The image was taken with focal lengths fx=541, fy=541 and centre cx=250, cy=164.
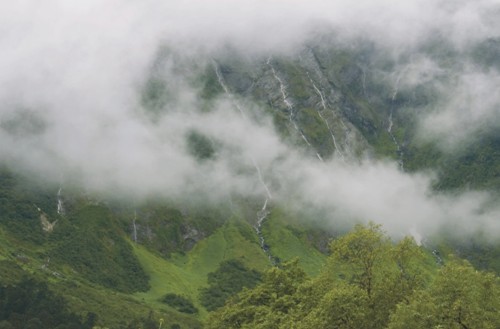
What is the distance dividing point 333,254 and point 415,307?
18.6m

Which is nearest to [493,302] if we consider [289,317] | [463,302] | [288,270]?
[463,302]

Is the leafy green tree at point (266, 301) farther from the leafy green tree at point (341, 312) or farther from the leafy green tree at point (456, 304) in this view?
the leafy green tree at point (456, 304)

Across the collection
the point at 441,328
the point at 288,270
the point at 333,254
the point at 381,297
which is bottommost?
the point at 441,328

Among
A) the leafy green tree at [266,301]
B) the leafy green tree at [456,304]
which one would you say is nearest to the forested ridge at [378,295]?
the leafy green tree at [456,304]

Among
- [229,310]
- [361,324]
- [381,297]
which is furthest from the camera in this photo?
[229,310]

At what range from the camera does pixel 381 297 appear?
202 ft

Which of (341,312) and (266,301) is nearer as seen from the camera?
(341,312)

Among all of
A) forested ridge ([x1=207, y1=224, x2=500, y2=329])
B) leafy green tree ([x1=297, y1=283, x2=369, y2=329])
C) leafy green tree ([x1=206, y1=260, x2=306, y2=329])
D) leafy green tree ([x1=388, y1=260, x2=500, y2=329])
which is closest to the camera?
leafy green tree ([x1=388, y1=260, x2=500, y2=329])

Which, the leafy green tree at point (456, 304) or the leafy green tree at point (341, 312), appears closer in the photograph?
the leafy green tree at point (456, 304)

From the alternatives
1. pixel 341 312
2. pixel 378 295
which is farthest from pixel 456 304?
pixel 378 295

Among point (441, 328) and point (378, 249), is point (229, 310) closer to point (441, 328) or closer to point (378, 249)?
point (378, 249)

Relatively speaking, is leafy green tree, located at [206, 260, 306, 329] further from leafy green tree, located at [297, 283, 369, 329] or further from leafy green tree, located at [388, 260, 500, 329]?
leafy green tree, located at [388, 260, 500, 329]

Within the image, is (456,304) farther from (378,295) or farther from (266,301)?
(266,301)

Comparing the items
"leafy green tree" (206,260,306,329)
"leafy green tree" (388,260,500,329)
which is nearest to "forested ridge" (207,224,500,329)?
"leafy green tree" (388,260,500,329)
